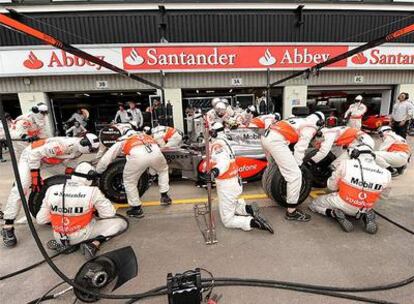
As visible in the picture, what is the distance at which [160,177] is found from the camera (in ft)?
12.4

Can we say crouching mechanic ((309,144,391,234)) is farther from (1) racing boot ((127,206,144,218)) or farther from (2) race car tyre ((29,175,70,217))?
(2) race car tyre ((29,175,70,217))

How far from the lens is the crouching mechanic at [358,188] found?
107 inches

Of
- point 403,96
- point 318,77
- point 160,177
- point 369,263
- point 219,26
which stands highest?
point 219,26

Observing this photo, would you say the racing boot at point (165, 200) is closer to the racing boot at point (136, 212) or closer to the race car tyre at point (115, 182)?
the race car tyre at point (115, 182)

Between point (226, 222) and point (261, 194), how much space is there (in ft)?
4.20

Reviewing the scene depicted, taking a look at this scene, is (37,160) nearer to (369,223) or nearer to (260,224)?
(260,224)

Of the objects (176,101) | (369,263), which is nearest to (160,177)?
(369,263)

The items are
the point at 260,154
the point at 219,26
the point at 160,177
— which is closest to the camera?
the point at 160,177

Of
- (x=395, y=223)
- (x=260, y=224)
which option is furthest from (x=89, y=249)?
(x=395, y=223)

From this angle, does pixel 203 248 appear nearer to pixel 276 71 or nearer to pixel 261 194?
pixel 261 194

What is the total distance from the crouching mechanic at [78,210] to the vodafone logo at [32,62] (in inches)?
306

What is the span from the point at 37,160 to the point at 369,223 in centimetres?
412

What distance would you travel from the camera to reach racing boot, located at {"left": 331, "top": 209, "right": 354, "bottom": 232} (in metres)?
2.79

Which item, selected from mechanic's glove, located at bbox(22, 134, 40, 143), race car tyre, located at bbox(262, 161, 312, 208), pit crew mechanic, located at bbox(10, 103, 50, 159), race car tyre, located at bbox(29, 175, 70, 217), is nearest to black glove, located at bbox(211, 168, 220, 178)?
race car tyre, located at bbox(262, 161, 312, 208)
